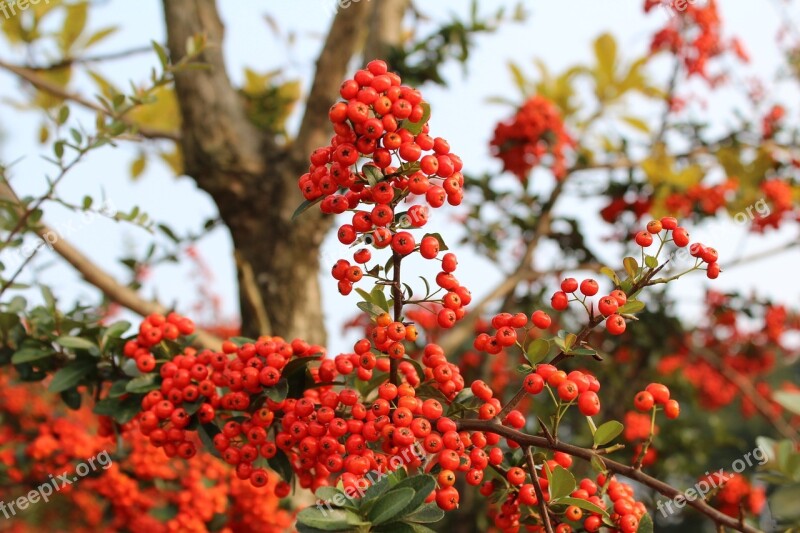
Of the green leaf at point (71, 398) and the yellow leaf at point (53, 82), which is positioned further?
the yellow leaf at point (53, 82)

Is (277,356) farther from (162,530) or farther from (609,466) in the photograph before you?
(162,530)

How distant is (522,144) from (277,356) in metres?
2.01

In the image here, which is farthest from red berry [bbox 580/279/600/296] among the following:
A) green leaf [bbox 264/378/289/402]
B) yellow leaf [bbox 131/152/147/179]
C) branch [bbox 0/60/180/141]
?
yellow leaf [bbox 131/152/147/179]

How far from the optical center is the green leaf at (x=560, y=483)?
1103 mm

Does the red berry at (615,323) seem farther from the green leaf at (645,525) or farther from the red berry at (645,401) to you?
the green leaf at (645,525)

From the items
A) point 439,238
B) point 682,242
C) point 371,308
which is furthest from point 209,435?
point 682,242

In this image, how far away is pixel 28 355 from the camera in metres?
1.67

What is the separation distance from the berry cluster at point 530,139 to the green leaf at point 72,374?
200 centimetres

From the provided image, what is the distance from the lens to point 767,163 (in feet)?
10.4

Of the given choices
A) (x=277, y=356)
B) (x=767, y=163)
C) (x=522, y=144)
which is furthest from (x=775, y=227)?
(x=277, y=356)

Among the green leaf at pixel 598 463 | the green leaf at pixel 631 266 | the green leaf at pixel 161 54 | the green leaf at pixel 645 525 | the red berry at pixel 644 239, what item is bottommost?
the green leaf at pixel 645 525

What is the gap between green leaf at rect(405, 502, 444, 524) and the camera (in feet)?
3.41

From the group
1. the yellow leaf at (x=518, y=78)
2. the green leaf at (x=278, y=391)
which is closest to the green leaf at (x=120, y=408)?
the green leaf at (x=278, y=391)

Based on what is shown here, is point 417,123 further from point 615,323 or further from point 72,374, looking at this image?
point 72,374
